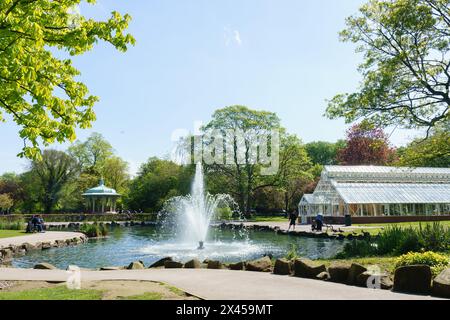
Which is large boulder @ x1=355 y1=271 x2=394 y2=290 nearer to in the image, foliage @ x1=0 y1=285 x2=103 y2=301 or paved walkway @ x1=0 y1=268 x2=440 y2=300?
paved walkway @ x1=0 y1=268 x2=440 y2=300

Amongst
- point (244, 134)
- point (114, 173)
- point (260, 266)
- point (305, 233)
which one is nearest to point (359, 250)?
point (260, 266)

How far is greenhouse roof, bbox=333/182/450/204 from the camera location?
4212 cm

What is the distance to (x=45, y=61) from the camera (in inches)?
417

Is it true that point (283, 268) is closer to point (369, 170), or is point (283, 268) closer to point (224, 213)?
point (224, 213)

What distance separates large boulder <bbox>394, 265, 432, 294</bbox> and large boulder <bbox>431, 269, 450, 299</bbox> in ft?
0.66

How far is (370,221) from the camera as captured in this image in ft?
134

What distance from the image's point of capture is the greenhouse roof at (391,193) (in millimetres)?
42125

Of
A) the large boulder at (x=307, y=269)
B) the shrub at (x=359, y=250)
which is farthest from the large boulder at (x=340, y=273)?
the shrub at (x=359, y=250)

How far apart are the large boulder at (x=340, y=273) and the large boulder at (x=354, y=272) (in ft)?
0.49

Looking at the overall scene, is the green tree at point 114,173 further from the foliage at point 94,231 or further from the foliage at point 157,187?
the foliage at point 94,231

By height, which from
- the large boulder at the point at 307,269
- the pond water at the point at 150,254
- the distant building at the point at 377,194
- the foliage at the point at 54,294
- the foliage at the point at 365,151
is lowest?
the pond water at the point at 150,254

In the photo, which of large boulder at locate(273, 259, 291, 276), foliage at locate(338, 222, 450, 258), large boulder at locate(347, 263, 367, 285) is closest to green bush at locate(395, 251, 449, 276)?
large boulder at locate(347, 263, 367, 285)
